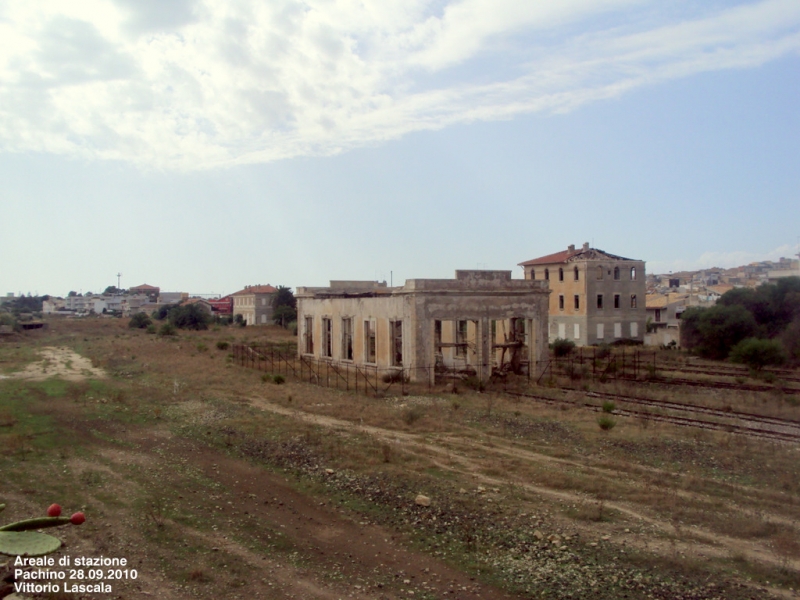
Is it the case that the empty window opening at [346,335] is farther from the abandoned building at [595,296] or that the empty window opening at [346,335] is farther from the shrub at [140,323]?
the shrub at [140,323]

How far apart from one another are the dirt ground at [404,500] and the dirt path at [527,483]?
6cm

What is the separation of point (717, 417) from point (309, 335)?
27229 millimetres

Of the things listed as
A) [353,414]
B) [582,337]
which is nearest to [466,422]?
[353,414]

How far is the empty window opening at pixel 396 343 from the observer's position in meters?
31.8

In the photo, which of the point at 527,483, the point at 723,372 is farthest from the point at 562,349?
the point at 527,483

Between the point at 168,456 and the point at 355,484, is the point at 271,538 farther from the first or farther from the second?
the point at 168,456

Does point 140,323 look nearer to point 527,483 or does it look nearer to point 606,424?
point 606,424

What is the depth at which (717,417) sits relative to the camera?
20.7m

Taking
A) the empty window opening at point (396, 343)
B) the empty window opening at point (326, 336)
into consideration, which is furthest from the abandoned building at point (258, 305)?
the empty window opening at point (396, 343)

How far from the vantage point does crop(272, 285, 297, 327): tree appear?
262 feet

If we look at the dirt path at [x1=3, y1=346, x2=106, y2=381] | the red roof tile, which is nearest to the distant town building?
the red roof tile

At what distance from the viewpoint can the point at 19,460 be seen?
15.1 m

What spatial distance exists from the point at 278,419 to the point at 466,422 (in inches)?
233

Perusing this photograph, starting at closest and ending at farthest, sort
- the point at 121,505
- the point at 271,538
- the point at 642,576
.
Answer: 1. the point at 642,576
2. the point at 271,538
3. the point at 121,505
